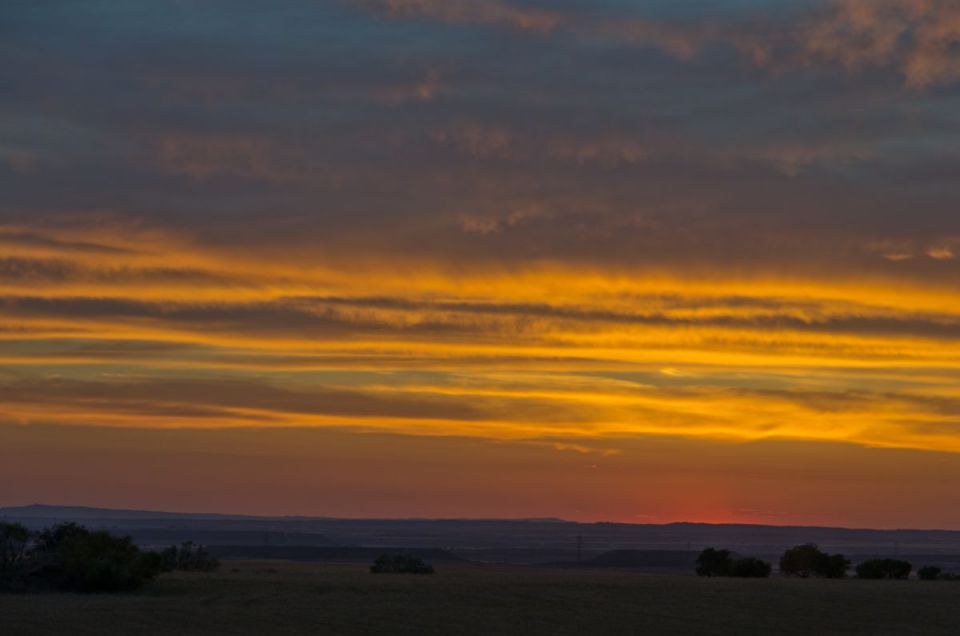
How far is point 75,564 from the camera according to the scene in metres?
57.0

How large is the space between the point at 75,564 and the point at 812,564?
4503 centimetres

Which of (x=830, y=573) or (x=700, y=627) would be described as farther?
(x=830, y=573)

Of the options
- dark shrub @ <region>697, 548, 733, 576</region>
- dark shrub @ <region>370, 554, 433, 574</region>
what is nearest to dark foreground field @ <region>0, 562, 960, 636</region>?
dark shrub @ <region>370, 554, 433, 574</region>

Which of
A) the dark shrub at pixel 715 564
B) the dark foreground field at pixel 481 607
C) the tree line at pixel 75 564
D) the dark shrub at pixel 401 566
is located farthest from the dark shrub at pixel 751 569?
the tree line at pixel 75 564

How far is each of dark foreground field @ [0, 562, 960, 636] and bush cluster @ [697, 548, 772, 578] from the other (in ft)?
45.3

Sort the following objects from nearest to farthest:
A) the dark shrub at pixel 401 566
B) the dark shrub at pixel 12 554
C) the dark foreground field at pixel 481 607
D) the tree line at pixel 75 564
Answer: the dark foreground field at pixel 481 607, the dark shrub at pixel 12 554, the tree line at pixel 75 564, the dark shrub at pixel 401 566

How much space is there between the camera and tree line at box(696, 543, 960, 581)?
3022 inches

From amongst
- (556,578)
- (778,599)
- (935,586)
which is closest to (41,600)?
(556,578)

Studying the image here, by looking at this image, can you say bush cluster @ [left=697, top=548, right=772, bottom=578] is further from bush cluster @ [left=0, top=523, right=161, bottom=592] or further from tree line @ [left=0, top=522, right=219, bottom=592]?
bush cluster @ [left=0, top=523, right=161, bottom=592]

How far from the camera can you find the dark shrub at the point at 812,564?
261 ft

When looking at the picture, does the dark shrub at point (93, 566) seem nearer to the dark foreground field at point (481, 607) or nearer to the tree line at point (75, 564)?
the tree line at point (75, 564)

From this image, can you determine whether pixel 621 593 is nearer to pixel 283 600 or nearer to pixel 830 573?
pixel 283 600

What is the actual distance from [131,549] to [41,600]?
294 inches

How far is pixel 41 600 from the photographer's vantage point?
51.7 m
